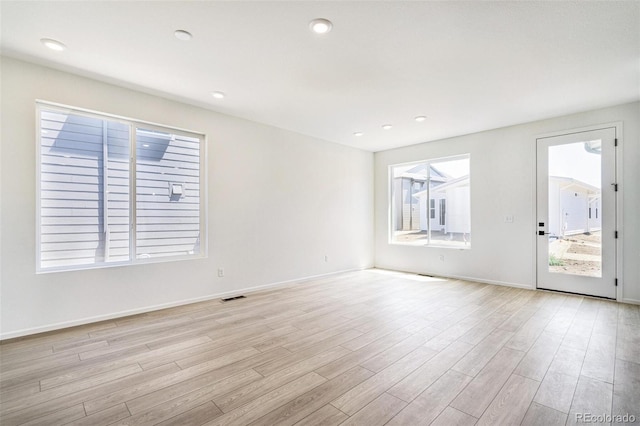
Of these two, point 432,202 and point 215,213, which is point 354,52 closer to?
point 215,213

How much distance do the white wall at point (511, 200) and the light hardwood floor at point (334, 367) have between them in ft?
3.30

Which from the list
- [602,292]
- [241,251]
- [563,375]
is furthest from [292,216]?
[602,292]

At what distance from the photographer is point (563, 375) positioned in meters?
2.20

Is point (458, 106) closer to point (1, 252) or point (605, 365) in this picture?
point (605, 365)

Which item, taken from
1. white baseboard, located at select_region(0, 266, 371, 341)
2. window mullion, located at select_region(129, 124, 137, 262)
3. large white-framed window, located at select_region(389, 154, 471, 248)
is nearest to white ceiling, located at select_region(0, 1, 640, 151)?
window mullion, located at select_region(129, 124, 137, 262)

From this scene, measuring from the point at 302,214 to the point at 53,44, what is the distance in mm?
3782

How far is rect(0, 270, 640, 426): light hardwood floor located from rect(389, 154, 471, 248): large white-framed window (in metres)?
2.08

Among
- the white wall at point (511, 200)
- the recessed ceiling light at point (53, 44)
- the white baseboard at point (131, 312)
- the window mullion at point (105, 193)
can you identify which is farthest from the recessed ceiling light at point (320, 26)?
the white wall at point (511, 200)

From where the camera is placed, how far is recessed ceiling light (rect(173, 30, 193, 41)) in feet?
7.95

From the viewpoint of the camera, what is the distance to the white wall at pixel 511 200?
3896mm

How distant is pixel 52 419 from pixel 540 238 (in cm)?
589

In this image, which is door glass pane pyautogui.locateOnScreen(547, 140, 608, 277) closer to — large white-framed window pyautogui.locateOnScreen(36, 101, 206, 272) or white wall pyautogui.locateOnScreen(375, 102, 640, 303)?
white wall pyautogui.locateOnScreen(375, 102, 640, 303)

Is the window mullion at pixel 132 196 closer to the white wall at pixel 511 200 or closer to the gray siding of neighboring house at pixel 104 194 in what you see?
the gray siding of neighboring house at pixel 104 194

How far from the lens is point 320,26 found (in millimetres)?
2334
